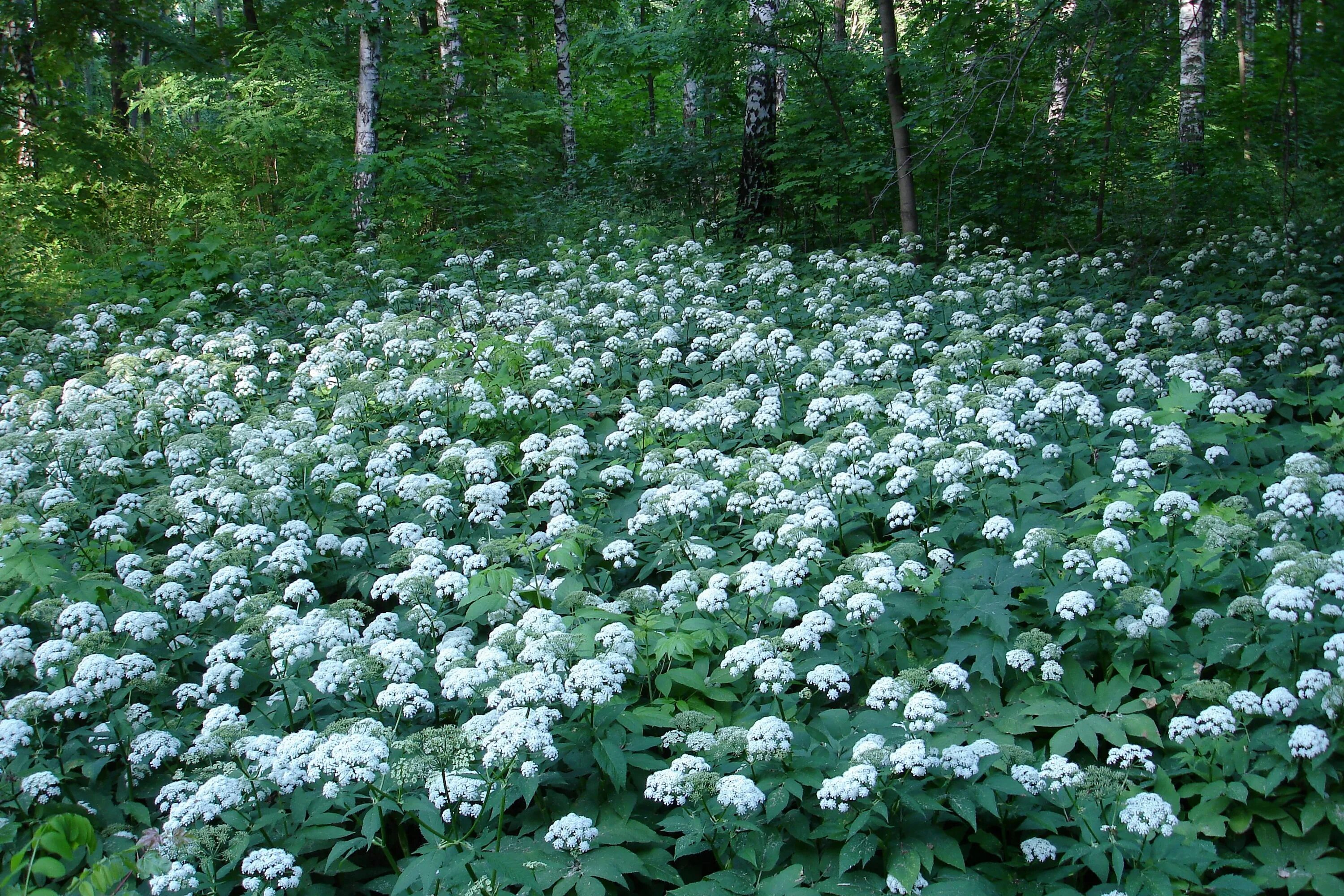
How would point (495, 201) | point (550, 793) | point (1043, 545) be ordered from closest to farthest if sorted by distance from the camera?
point (550, 793) → point (1043, 545) → point (495, 201)

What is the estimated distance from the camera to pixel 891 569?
4.98m

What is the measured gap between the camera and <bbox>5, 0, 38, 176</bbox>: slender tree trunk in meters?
12.4

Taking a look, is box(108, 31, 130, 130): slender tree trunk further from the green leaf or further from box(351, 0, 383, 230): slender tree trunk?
the green leaf

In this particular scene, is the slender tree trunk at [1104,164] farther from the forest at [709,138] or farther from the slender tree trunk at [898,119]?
the slender tree trunk at [898,119]

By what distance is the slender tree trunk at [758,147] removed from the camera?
48.6 ft

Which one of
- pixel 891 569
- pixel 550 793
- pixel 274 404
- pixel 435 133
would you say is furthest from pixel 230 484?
pixel 435 133

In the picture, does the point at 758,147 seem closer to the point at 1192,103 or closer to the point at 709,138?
the point at 709,138

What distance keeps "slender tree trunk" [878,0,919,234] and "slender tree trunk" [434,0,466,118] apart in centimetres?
783

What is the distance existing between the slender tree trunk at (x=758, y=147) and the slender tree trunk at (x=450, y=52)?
5.45 m

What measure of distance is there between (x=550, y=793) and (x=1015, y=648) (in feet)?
8.90

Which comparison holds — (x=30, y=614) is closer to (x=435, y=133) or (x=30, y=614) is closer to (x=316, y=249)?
(x=316, y=249)

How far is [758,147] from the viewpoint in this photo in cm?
1492

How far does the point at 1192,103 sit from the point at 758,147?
266 inches

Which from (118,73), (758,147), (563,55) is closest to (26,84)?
(118,73)
